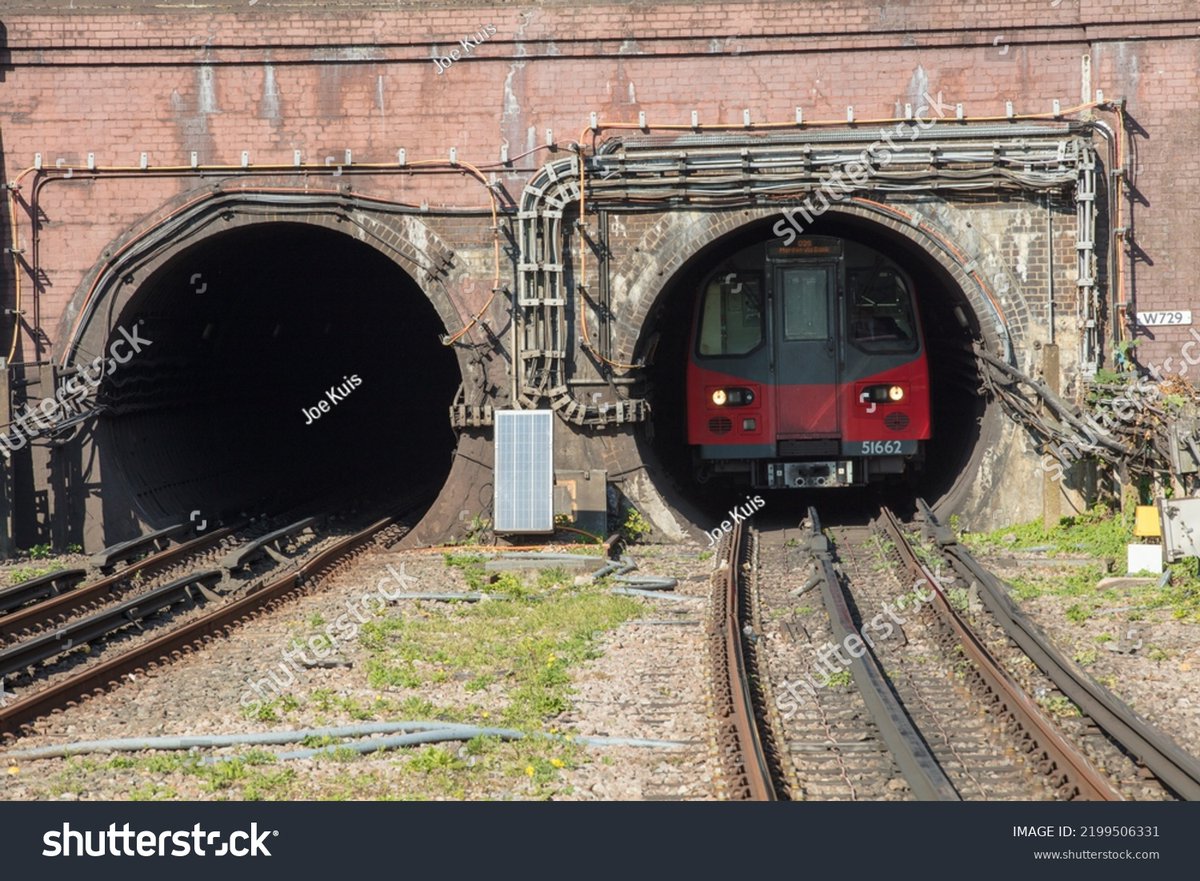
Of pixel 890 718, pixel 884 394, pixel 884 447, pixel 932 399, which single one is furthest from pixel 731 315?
pixel 890 718

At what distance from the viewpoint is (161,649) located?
10898 mm

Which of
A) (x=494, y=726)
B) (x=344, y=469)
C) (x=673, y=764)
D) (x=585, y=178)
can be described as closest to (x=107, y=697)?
(x=494, y=726)

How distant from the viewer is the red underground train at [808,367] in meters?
17.7

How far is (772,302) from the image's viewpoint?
1805 centimetres

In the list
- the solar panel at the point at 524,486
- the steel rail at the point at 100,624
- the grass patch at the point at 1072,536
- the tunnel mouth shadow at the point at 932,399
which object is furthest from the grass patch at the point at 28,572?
the grass patch at the point at 1072,536

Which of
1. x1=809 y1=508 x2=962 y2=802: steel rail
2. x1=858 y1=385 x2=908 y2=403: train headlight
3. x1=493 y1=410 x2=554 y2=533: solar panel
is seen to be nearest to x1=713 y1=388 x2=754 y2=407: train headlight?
x1=858 y1=385 x2=908 y2=403: train headlight

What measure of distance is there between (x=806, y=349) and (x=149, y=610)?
8.64 meters

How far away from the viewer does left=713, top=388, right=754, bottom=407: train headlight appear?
17734 mm

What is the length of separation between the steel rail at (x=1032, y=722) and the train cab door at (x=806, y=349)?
6119 mm

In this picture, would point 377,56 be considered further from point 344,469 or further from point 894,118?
point 344,469

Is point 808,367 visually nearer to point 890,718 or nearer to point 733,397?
point 733,397

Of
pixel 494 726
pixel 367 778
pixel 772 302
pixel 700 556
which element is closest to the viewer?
pixel 367 778

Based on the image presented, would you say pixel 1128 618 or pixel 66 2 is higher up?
pixel 66 2

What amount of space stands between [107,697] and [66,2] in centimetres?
1002
